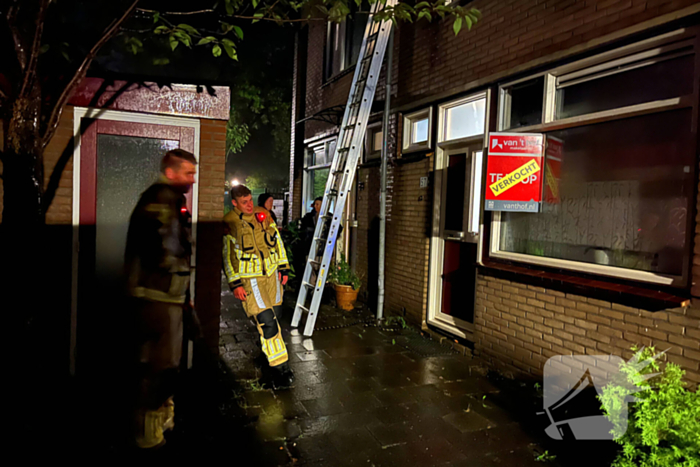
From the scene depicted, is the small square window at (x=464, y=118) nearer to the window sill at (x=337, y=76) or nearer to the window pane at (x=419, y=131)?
the window pane at (x=419, y=131)

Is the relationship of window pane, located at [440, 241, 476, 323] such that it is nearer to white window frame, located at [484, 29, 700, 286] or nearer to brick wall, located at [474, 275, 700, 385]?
brick wall, located at [474, 275, 700, 385]

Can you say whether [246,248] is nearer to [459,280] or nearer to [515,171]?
[515,171]

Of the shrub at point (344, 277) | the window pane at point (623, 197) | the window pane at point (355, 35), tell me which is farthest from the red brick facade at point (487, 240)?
the window pane at point (355, 35)

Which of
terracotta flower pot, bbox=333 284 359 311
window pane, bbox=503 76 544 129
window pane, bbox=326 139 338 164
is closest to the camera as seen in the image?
window pane, bbox=503 76 544 129

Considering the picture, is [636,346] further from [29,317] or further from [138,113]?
[138,113]

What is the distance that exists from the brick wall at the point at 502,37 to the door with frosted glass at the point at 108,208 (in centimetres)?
345

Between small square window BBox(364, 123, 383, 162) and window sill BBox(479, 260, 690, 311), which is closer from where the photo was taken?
window sill BBox(479, 260, 690, 311)

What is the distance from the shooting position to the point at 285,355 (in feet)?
16.3

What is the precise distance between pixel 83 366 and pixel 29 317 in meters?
2.10

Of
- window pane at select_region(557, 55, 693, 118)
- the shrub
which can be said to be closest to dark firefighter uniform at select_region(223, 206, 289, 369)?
window pane at select_region(557, 55, 693, 118)

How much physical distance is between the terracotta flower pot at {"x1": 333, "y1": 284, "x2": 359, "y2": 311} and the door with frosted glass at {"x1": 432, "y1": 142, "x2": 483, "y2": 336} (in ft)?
6.14

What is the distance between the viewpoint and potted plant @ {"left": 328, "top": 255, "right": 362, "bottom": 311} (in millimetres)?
8328

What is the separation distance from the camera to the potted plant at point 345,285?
27.3ft

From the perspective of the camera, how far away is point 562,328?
468 centimetres
